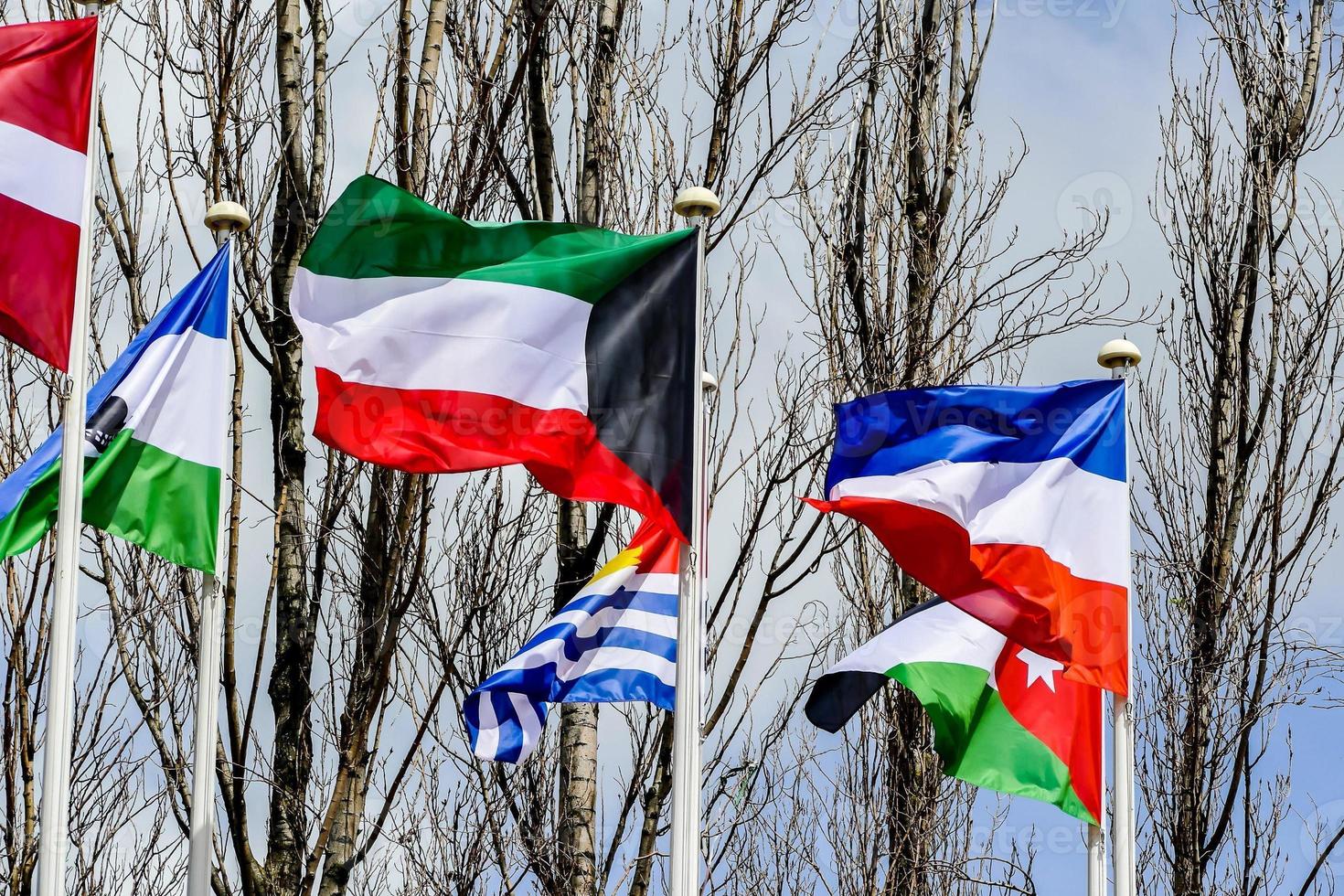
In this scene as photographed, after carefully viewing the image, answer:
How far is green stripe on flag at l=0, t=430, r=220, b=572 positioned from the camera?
720 centimetres

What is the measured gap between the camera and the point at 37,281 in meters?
7.23

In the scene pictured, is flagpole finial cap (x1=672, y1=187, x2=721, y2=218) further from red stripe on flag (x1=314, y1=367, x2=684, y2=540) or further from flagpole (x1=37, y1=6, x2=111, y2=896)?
flagpole (x1=37, y1=6, x2=111, y2=896)

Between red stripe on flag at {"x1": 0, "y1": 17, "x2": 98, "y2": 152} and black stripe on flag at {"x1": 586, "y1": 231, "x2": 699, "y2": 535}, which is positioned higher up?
red stripe on flag at {"x1": 0, "y1": 17, "x2": 98, "y2": 152}

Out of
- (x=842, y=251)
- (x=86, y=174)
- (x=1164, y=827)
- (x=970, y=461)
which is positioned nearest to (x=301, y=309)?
(x=86, y=174)

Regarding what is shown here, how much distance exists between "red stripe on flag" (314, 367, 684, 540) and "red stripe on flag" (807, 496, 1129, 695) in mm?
986

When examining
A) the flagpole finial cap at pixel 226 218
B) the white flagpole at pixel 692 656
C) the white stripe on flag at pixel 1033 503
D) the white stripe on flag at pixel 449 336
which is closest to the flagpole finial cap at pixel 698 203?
the white flagpole at pixel 692 656

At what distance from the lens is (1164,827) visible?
11875 mm

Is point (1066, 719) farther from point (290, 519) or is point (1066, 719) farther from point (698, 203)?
point (290, 519)

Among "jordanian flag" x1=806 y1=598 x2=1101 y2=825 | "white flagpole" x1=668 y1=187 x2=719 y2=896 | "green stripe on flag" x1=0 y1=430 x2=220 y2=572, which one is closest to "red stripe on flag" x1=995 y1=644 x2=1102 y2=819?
"jordanian flag" x1=806 y1=598 x2=1101 y2=825

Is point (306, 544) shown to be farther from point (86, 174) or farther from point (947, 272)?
point (947, 272)

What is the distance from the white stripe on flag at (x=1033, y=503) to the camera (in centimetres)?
785

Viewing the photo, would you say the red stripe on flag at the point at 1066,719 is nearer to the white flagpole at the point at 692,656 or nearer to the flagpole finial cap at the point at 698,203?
the white flagpole at the point at 692,656

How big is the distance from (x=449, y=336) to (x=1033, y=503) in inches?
101

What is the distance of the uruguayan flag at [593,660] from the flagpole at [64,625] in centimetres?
195
